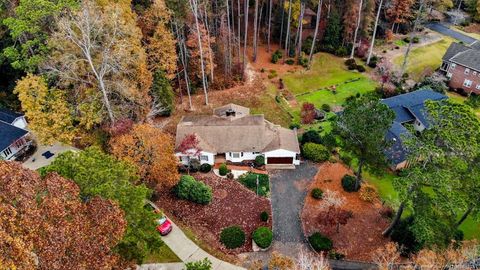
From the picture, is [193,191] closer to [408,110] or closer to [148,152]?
[148,152]

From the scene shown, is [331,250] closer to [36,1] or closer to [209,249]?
[209,249]

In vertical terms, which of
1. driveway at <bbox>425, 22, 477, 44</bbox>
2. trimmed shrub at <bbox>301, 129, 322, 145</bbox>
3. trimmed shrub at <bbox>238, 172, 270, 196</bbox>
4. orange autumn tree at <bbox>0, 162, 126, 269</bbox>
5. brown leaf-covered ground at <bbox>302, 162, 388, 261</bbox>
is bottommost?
brown leaf-covered ground at <bbox>302, 162, 388, 261</bbox>

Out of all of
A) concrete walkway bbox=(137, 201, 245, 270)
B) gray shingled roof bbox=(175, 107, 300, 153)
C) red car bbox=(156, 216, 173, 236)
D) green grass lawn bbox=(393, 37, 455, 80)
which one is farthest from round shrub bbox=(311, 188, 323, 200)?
green grass lawn bbox=(393, 37, 455, 80)

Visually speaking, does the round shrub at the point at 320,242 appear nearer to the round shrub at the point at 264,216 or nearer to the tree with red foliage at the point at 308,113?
the round shrub at the point at 264,216

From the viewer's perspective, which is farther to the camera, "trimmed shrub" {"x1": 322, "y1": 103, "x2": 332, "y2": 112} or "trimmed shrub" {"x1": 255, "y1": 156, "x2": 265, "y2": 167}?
"trimmed shrub" {"x1": 322, "y1": 103, "x2": 332, "y2": 112}

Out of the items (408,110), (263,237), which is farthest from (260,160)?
(408,110)

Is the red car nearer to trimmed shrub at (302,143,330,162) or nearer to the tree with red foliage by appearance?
trimmed shrub at (302,143,330,162)

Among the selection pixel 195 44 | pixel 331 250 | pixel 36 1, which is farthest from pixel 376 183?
pixel 36 1
